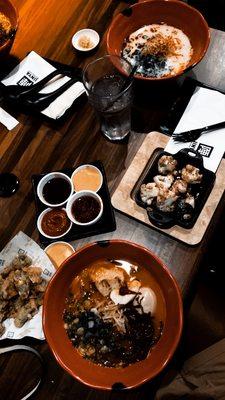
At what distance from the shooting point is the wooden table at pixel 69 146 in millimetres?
2002

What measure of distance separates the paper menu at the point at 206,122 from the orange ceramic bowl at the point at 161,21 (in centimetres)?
23

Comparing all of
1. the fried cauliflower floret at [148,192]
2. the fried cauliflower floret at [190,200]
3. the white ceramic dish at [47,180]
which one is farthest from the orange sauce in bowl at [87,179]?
the fried cauliflower floret at [190,200]

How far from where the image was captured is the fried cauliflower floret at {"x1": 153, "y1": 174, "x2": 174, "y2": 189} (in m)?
2.11

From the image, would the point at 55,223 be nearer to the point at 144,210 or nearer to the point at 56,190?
the point at 56,190

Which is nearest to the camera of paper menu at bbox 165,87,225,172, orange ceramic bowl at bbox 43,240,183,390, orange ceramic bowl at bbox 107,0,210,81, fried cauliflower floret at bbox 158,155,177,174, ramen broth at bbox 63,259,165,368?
orange ceramic bowl at bbox 43,240,183,390

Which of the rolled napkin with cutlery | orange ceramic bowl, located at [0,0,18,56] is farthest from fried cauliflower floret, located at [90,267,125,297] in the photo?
orange ceramic bowl, located at [0,0,18,56]

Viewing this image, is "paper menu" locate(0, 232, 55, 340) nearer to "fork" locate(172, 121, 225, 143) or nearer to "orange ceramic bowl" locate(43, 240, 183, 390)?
"orange ceramic bowl" locate(43, 240, 183, 390)

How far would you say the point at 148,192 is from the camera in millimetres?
2119

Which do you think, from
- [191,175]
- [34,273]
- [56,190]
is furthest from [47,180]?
[191,175]

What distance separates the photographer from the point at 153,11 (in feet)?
8.49

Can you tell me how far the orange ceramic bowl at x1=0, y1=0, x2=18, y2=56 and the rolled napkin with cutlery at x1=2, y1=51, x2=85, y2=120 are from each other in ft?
0.45

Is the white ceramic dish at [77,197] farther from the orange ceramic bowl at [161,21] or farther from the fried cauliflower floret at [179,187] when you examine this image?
the orange ceramic bowl at [161,21]

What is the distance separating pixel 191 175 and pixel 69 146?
783mm

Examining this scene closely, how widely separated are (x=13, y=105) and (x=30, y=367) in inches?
61.8
